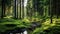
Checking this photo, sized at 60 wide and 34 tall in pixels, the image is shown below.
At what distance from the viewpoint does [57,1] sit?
828 inches

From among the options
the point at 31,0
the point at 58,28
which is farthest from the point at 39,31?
the point at 31,0

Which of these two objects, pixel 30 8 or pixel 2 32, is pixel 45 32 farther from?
pixel 30 8

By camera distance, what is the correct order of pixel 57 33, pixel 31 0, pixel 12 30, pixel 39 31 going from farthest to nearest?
pixel 31 0
pixel 12 30
pixel 39 31
pixel 57 33

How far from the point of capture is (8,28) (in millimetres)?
10484

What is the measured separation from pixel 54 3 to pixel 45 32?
13.4 meters

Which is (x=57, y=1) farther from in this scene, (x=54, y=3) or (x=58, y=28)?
(x=58, y=28)

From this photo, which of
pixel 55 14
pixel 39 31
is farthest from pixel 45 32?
pixel 55 14

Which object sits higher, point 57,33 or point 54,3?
point 54,3

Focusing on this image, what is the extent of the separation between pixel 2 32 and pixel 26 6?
32.8 m

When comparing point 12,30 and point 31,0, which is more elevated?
point 31,0

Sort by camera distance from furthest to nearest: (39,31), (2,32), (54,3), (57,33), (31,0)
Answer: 1. (31,0)
2. (54,3)
3. (2,32)
4. (39,31)
5. (57,33)

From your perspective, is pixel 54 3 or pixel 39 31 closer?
pixel 39 31

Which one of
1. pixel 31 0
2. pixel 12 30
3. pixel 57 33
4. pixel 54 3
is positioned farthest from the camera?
pixel 31 0

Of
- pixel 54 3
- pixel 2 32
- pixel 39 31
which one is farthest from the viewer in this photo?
pixel 54 3
